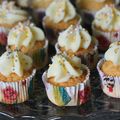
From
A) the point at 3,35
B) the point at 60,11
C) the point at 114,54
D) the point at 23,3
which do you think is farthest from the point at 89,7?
the point at 114,54

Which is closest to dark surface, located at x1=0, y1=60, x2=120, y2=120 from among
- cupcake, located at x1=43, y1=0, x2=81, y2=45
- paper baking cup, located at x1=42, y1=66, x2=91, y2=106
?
paper baking cup, located at x1=42, y1=66, x2=91, y2=106

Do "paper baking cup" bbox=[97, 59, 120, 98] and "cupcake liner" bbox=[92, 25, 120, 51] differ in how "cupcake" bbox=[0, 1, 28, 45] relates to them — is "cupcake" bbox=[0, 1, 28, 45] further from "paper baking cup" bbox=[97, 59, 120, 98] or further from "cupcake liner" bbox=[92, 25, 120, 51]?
"paper baking cup" bbox=[97, 59, 120, 98]

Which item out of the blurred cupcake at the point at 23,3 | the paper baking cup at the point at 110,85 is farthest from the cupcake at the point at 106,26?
the blurred cupcake at the point at 23,3

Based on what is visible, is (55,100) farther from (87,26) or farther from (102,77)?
(87,26)

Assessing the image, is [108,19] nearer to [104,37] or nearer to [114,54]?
[104,37]

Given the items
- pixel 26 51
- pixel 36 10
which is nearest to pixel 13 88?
pixel 26 51

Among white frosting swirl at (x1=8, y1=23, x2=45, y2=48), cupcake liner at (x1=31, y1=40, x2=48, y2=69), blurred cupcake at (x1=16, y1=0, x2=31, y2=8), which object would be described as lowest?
cupcake liner at (x1=31, y1=40, x2=48, y2=69)
